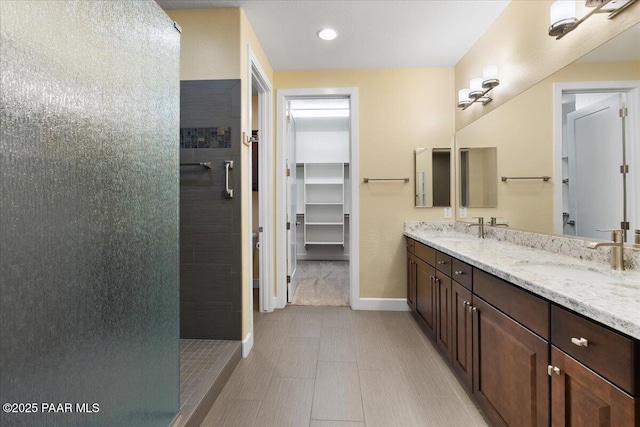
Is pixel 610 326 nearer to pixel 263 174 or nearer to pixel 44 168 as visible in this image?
pixel 44 168

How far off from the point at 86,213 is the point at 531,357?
1560mm

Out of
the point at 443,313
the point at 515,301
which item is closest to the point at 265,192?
the point at 443,313

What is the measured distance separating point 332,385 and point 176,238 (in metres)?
1.30

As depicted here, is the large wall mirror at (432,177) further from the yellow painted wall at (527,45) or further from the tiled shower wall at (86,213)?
the tiled shower wall at (86,213)

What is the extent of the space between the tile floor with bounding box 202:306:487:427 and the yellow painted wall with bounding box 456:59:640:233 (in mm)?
1197

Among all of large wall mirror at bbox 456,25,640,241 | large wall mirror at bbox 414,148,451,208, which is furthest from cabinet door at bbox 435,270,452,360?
large wall mirror at bbox 414,148,451,208

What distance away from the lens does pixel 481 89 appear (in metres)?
2.46

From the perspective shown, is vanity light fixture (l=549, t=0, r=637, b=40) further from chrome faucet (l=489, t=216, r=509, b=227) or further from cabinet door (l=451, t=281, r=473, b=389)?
cabinet door (l=451, t=281, r=473, b=389)

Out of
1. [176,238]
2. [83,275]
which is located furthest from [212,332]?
[83,275]

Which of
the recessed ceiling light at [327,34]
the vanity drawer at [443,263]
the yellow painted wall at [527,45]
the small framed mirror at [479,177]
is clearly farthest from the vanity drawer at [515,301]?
the recessed ceiling light at [327,34]

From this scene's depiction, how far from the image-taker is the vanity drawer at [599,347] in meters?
0.72

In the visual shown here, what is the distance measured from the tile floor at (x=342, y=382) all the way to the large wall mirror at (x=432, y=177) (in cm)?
130

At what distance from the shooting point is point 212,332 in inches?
84.4

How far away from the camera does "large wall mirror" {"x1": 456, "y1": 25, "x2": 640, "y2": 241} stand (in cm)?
131
